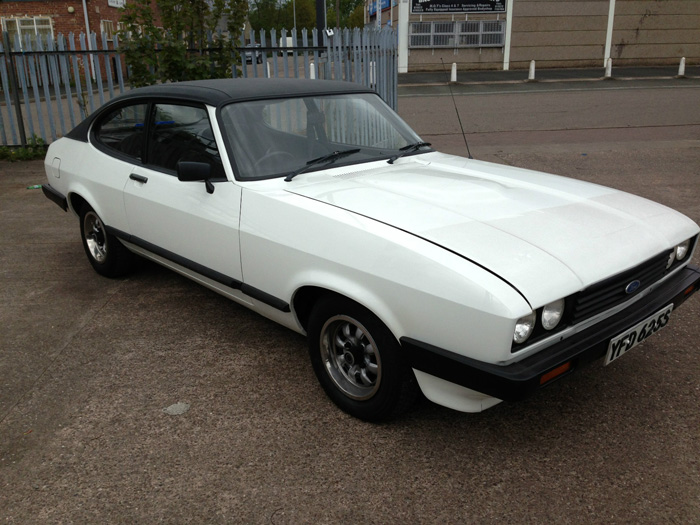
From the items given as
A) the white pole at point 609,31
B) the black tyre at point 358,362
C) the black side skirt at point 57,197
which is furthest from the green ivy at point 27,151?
the white pole at point 609,31

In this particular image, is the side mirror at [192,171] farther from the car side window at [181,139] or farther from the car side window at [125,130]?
the car side window at [125,130]

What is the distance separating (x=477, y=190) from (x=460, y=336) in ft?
3.73

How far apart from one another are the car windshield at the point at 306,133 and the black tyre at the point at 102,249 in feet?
5.59

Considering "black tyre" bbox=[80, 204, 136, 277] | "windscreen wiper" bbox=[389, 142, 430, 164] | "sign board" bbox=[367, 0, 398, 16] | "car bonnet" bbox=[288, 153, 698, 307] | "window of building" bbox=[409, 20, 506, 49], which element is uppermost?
"sign board" bbox=[367, 0, 398, 16]

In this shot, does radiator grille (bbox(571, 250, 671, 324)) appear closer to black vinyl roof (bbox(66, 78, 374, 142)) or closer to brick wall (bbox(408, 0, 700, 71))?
black vinyl roof (bbox(66, 78, 374, 142))

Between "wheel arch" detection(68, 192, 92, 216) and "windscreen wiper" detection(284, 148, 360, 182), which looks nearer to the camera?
"windscreen wiper" detection(284, 148, 360, 182)

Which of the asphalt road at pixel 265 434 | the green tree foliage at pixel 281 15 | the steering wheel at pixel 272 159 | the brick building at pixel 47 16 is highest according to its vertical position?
the green tree foliage at pixel 281 15

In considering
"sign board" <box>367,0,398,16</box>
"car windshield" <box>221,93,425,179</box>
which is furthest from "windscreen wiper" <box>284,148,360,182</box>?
"sign board" <box>367,0,398,16</box>

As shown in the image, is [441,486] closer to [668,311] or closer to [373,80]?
[668,311]

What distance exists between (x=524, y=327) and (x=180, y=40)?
7.59m

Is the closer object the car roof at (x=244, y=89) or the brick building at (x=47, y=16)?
the car roof at (x=244, y=89)

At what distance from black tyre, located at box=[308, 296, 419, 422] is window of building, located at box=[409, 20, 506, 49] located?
32.2 metres

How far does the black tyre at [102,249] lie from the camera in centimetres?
466

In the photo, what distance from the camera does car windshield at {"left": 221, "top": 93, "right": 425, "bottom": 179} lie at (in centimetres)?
344
